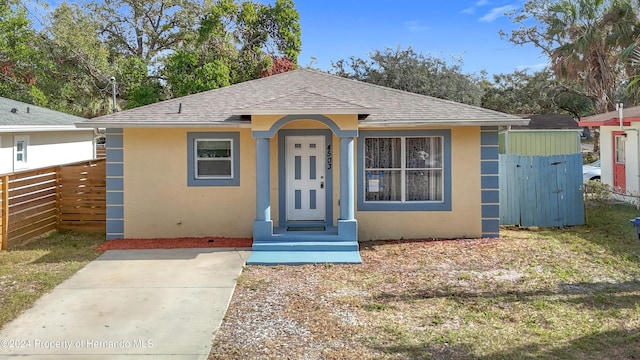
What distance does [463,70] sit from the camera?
29844mm

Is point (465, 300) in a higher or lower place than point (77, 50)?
lower

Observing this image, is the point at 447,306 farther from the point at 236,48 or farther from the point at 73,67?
the point at 73,67

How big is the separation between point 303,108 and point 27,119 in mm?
10496

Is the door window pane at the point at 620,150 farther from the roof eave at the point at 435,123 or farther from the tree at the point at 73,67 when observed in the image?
the tree at the point at 73,67

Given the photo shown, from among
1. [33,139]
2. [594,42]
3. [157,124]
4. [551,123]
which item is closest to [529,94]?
[594,42]

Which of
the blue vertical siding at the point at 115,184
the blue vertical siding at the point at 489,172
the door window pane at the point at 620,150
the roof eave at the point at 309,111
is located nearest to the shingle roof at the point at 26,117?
the blue vertical siding at the point at 115,184

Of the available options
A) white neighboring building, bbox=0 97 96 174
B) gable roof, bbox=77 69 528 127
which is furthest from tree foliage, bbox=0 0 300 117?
gable roof, bbox=77 69 528 127

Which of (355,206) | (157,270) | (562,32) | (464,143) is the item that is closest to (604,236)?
(464,143)

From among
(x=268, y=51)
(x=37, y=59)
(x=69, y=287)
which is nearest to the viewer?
(x=69, y=287)

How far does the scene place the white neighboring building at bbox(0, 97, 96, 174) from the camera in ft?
48.0

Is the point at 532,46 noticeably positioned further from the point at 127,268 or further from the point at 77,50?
the point at 127,268

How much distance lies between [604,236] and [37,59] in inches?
1053

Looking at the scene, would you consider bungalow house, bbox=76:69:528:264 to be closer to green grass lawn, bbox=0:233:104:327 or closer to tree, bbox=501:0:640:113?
green grass lawn, bbox=0:233:104:327

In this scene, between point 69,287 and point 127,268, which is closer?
point 69,287
